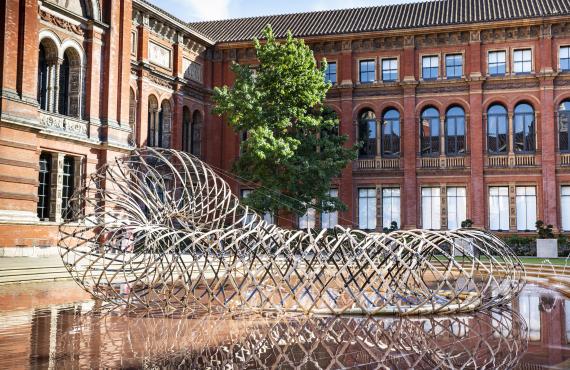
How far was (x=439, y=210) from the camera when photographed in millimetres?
35094

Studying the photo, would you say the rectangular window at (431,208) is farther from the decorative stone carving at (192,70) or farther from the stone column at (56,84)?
the stone column at (56,84)

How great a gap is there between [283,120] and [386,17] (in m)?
13.8

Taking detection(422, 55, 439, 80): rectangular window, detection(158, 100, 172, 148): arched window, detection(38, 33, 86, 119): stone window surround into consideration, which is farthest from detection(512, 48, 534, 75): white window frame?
detection(38, 33, 86, 119): stone window surround

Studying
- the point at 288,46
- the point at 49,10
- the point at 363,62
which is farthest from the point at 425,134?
the point at 49,10

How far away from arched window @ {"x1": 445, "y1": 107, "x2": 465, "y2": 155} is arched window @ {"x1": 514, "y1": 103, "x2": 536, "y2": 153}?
3.02 m

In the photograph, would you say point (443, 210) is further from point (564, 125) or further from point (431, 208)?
point (564, 125)

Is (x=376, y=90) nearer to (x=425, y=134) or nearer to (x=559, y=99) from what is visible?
(x=425, y=134)

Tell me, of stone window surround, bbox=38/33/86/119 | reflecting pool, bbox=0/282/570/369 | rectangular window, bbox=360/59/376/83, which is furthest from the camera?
rectangular window, bbox=360/59/376/83

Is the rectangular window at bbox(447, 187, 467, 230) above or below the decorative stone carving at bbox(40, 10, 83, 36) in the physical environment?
below

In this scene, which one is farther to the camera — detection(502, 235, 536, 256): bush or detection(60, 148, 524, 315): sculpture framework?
detection(502, 235, 536, 256): bush

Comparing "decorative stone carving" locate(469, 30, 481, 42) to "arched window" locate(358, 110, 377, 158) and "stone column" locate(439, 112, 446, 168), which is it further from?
"arched window" locate(358, 110, 377, 158)

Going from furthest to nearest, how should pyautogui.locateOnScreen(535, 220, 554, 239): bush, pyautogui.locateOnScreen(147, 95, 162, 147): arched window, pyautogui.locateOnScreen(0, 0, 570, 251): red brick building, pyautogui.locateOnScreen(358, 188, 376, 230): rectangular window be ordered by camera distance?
pyautogui.locateOnScreen(358, 188, 376, 230): rectangular window, pyautogui.locateOnScreen(147, 95, 162, 147): arched window, pyautogui.locateOnScreen(0, 0, 570, 251): red brick building, pyautogui.locateOnScreen(535, 220, 554, 239): bush

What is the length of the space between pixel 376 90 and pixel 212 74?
35.4 ft

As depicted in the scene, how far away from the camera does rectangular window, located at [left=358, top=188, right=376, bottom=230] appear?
1431 inches
